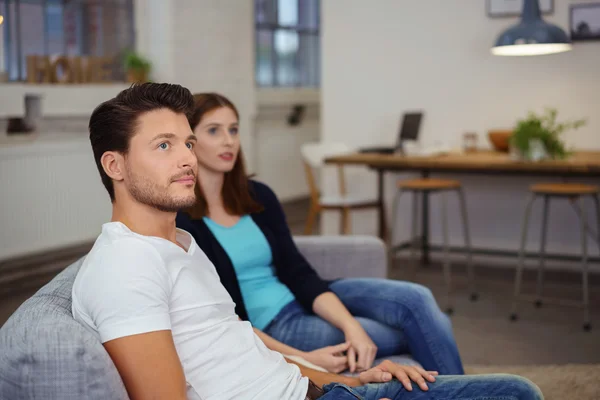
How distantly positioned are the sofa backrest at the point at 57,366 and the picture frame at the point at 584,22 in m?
4.54

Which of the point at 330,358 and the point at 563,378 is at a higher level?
the point at 330,358

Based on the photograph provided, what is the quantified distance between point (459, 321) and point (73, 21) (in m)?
4.00

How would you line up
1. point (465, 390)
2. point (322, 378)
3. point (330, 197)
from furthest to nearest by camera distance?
point (330, 197)
point (322, 378)
point (465, 390)

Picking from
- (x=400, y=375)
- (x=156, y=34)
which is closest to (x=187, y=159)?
(x=400, y=375)

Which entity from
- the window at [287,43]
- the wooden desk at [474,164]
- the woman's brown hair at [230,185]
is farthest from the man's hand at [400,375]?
the window at [287,43]

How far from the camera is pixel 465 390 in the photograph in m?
1.54

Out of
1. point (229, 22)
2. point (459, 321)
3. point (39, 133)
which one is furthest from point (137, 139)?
point (229, 22)

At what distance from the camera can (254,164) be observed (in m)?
7.93

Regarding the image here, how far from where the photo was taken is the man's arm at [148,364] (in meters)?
1.25

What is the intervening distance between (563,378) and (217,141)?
170 cm

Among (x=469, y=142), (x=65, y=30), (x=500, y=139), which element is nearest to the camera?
(x=500, y=139)

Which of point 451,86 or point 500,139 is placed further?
point 451,86

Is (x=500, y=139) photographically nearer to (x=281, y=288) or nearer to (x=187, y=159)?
(x=281, y=288)

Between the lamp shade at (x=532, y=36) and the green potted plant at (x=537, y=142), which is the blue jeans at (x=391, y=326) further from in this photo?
the lamp shade at (x=532, y=36)
